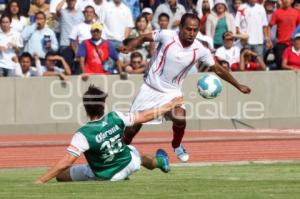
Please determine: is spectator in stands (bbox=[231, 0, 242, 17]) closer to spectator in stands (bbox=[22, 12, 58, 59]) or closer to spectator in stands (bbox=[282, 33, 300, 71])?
spectator in stands (bbox=[282, 33, 300, 71])

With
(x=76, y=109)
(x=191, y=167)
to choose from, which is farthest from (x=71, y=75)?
(x=191, y=167)

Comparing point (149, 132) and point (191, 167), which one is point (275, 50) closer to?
point (149, 132)

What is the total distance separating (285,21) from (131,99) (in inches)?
172

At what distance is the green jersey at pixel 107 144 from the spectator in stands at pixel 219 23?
13357 millimetres

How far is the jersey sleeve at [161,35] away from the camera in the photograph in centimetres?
1776

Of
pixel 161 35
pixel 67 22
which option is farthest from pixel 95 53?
pixel 161 35

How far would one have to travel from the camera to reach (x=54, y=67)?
26.3 m

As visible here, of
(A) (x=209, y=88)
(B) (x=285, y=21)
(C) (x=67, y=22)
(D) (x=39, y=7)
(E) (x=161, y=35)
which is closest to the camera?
(E) (x=161, y=35)

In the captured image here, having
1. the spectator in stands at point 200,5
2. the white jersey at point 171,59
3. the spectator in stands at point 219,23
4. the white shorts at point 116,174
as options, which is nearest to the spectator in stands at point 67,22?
the spectator in stands at point 219,23

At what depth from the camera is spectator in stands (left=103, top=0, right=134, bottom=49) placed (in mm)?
27094

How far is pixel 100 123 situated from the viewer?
553 inches

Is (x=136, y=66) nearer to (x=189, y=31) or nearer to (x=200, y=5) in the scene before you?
(x=200, y=5)

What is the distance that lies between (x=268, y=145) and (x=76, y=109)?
544cm

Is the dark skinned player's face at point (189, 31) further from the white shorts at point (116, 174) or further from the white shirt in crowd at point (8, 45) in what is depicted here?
the white shirt in crowd at point (8, 45)
